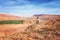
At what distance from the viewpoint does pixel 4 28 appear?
6.66 feet

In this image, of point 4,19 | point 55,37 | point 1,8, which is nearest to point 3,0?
point 1,8

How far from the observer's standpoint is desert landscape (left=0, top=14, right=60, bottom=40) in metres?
2.03

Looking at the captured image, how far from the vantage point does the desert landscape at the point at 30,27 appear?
2029 mm

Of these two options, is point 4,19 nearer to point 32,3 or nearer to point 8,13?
point 8,13

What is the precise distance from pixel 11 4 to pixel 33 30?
577 mm

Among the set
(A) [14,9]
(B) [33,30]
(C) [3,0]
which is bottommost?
(B) [33,30]

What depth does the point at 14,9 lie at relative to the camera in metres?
2.10

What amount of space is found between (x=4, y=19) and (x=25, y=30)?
0.39 metres

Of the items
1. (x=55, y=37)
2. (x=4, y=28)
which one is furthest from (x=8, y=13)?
(x=55, y=37)

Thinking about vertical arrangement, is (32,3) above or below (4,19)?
above

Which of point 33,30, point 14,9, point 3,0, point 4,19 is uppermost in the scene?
point 3,0

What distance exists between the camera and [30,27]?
2072 mm

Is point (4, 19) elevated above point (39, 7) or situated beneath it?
situated beneath

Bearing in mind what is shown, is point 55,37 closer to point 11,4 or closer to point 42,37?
point 42,37
